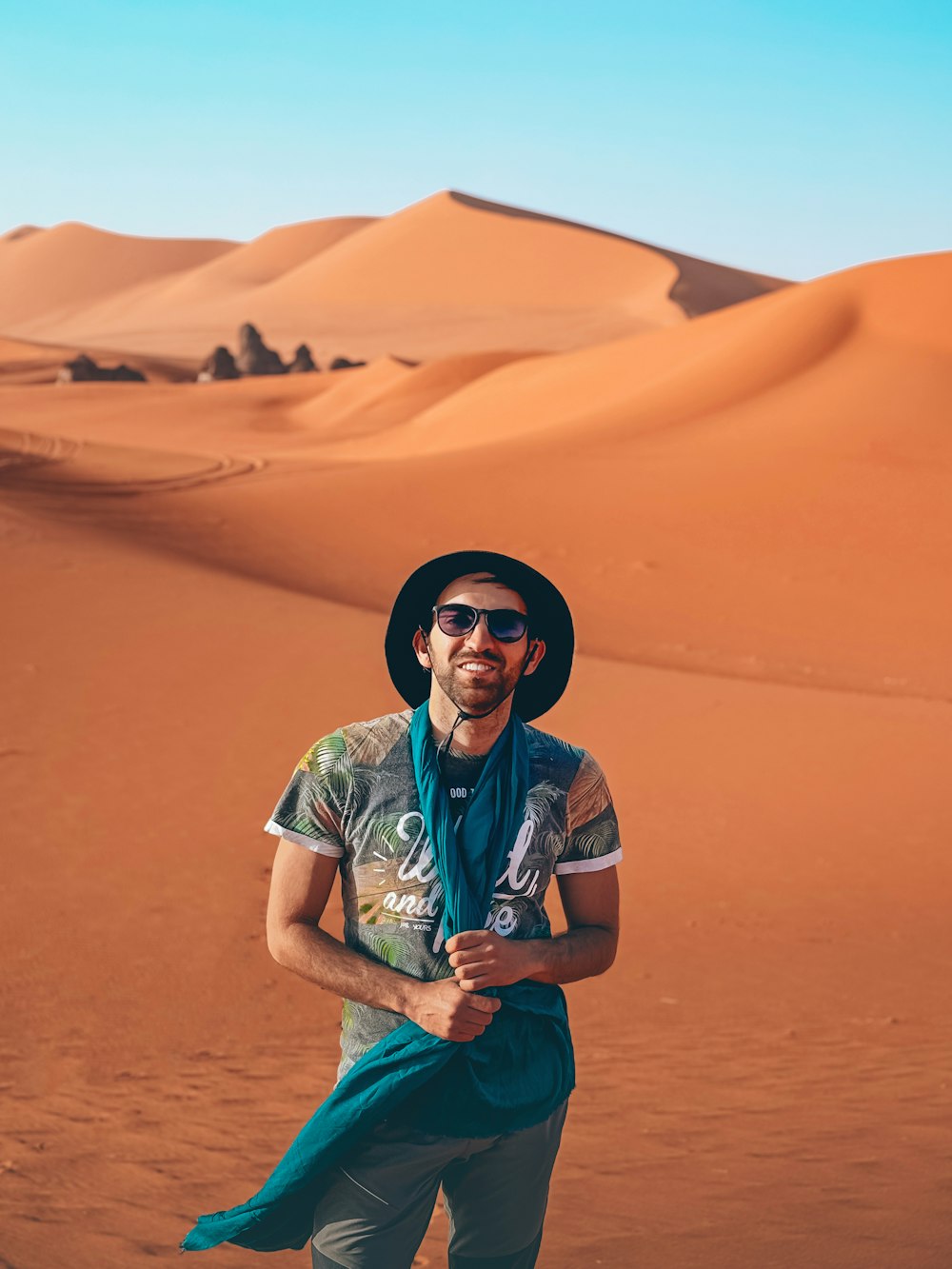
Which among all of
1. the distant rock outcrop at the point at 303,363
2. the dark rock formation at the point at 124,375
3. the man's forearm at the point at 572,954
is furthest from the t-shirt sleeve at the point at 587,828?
the distant rock outcrop at the point at 303,363

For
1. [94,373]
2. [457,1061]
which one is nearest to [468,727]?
[457,1061]

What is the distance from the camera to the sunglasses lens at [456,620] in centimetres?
248

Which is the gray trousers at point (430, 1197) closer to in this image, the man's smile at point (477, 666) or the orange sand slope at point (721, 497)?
the man's smile at point (477, 666)

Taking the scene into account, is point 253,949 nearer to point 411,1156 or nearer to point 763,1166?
point 763,1166

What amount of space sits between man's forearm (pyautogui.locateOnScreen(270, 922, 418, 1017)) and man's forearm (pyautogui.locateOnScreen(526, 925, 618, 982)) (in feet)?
0.72

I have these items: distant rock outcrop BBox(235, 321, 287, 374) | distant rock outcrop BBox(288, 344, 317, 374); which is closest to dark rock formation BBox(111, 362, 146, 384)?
distant rock outcrop BBox(235, 321, 287, 374)

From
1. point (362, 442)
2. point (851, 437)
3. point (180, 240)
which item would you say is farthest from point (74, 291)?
point (851, 437)

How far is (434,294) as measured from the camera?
3647 inches

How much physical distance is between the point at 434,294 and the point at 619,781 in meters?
86.9

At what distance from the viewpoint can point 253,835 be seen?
26.4 feet

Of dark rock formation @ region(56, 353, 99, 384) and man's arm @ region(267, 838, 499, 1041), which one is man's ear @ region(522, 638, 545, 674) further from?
dark rock formation @ region(56, 353, 99, 384)

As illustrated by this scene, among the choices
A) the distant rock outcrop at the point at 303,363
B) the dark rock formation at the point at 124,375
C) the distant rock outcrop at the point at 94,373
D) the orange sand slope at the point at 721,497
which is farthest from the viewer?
the distant rock outcrop at the point at 303,363

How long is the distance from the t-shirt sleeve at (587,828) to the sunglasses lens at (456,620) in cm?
33

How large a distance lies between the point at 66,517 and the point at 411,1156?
14.3m
